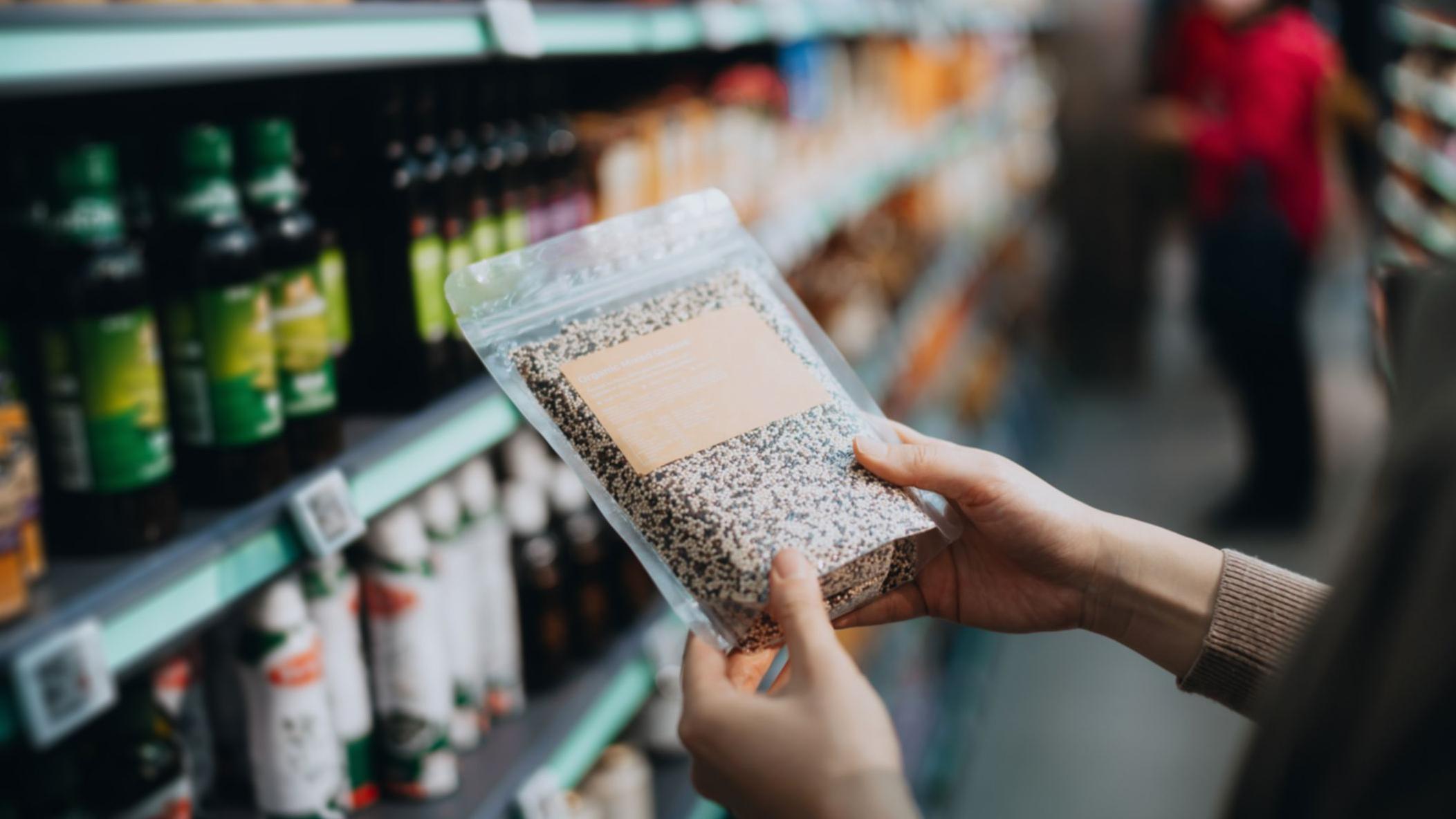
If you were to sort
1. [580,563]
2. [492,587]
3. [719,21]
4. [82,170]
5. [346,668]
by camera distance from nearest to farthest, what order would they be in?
[82,170], [346,668], [492,587], [580,563], [719,21]

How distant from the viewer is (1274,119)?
403 cm

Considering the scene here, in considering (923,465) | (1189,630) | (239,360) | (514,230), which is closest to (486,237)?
(514,230)

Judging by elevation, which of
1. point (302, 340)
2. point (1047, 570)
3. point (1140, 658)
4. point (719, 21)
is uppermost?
point (719, 21)

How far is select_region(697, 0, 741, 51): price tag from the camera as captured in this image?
5.70 ft

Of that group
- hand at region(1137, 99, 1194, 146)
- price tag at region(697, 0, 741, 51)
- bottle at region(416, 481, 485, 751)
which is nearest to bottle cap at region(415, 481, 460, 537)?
bottle at region(416, 481, 485, 751)

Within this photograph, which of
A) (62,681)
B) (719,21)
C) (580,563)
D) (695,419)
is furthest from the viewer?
(719,21)

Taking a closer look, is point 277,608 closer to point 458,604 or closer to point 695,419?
point 458,604

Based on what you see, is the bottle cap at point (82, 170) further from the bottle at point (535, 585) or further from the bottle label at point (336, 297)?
the bottle at point (535, 585)

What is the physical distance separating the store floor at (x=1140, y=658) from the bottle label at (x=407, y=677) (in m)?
0.93

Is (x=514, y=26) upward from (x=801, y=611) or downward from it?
upward

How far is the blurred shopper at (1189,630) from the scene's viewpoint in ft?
1.50

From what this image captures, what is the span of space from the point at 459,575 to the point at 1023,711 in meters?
2.26

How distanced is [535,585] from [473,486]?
20 cm

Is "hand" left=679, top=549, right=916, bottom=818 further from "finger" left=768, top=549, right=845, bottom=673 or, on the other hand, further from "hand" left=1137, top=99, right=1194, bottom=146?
"hand" left=1137, top=99, right=1194, bottom=146
